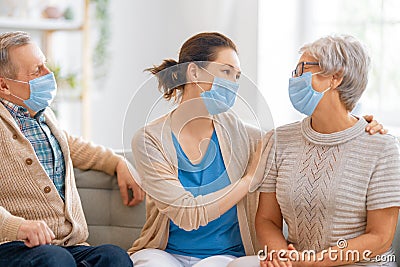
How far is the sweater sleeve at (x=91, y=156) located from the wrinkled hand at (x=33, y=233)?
0.50 m

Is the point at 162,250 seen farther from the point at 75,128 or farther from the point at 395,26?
the point at 75,128

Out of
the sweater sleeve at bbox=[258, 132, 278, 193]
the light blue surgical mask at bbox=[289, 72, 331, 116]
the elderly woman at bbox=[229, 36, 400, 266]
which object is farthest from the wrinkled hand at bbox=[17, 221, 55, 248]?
the light blue surgical mask at bbox=[289, 72, 331, 116]

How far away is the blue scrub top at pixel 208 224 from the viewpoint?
2084mm

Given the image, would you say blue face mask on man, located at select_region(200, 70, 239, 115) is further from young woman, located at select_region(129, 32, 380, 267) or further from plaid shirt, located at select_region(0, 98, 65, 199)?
plaid shirt, located at select_region(0, 98, 65, 199)

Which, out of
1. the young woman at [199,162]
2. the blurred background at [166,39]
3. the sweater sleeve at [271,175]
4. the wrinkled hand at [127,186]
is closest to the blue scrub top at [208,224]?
the young woman at [199,162]

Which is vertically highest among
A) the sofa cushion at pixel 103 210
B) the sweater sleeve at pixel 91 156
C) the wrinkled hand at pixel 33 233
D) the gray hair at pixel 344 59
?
the gray hair at pixel 344 59

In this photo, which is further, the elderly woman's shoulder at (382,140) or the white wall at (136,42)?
the white wall at (136,42)

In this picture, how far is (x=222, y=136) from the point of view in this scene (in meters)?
2.11

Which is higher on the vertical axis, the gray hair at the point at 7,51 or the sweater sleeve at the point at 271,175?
the gray hair at the point at 7,51

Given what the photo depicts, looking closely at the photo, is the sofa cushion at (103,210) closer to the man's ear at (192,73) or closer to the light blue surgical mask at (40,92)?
the light blue surgical mask at (40,92)

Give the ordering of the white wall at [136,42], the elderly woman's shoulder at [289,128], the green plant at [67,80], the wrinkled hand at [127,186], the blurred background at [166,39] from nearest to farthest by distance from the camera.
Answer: the elderly woman's shoulder at [289,128] → the wrinkled hand at [127,186] → the blurred background at [166,39] → the white wall at [136,42] → the green plant at [67,80]

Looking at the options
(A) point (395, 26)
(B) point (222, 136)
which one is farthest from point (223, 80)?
(A) point (395, 26)

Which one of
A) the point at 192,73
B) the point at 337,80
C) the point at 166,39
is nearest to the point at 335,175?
the point at 337,80

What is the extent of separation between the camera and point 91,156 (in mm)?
2398
